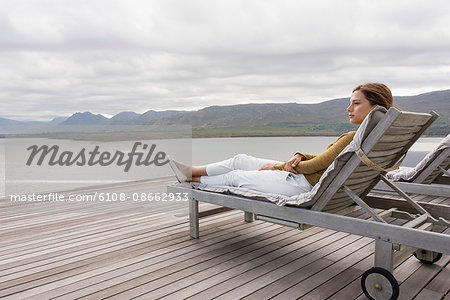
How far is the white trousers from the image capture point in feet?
7.66

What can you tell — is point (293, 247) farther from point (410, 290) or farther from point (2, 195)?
point (2, 195)

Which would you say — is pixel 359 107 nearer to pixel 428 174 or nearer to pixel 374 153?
pixel 374 153

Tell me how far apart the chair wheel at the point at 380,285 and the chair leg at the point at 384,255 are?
29mm

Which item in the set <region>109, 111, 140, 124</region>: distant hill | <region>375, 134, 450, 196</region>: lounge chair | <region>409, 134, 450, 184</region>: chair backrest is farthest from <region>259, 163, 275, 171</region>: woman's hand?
<region>109, 111, 140, 124</region>: distant hill

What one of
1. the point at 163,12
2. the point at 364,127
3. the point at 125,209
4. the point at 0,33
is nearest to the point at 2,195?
the point at 125,209

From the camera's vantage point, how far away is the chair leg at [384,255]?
5.67 ft

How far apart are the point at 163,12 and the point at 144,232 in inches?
478

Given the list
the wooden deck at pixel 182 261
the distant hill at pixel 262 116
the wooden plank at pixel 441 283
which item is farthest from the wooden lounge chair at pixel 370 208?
the distant hill at pixel 262 116

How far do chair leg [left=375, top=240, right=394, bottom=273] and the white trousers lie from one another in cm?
64

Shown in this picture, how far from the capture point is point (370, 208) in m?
1.91

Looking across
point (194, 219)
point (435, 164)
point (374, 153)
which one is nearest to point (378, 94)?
point (374, 153)

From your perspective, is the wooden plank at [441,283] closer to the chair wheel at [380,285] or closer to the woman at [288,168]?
the chair wheel at [380,285]

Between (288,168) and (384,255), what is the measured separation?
2.75 ft

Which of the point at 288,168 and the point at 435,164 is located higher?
the point at 288,168
